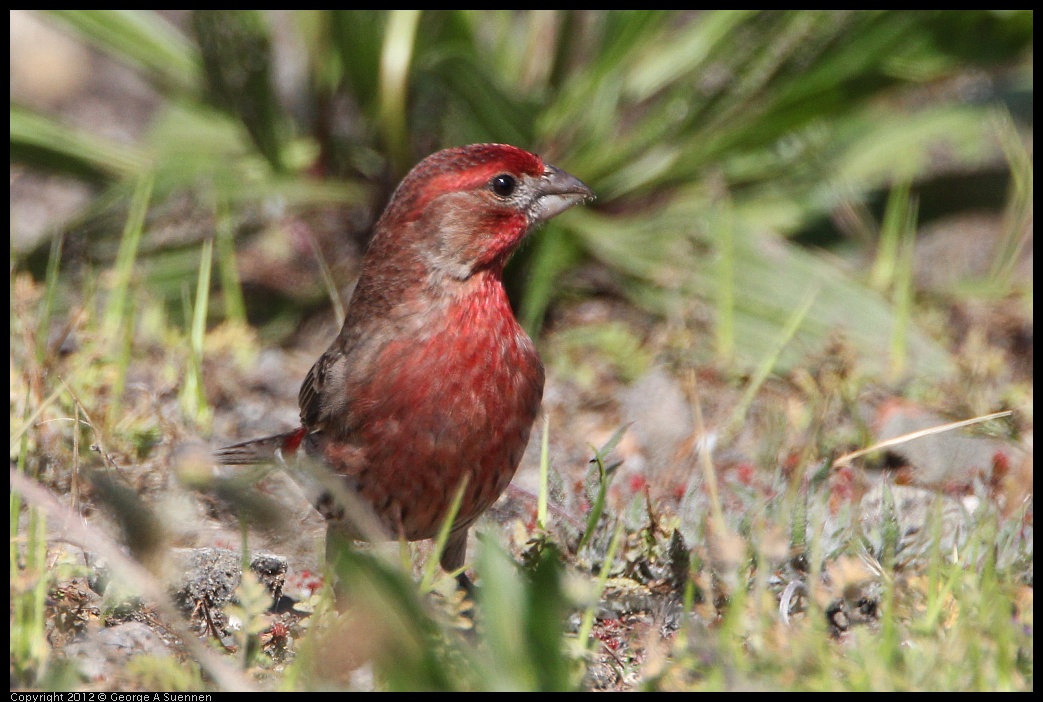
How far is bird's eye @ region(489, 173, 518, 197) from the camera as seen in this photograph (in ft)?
10.6

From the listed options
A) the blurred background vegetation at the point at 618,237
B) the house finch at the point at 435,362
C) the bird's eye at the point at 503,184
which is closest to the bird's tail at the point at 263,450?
the house finch at the point at 435,362

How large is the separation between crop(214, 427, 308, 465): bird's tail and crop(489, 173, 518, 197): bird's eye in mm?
843

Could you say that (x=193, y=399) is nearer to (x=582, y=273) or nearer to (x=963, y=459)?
(x=582, y=273)

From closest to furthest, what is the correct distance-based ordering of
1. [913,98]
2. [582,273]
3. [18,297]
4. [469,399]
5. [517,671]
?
[517,671]
[469,399]
[18,297]
[582,273]
[913,98]

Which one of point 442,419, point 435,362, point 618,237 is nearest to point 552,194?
point 435,362

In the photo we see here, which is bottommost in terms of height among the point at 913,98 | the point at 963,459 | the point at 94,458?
the point at 94,458

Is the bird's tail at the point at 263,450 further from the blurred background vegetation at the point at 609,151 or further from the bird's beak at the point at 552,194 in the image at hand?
the blurred background vegetation at the point at 609,151

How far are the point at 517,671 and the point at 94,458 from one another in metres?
1.70

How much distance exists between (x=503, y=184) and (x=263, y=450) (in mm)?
1024

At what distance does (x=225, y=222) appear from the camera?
4.77 meters

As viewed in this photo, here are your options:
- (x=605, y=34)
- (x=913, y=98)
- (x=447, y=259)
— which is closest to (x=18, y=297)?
(x=447, y=259)

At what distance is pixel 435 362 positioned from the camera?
2.99 meters

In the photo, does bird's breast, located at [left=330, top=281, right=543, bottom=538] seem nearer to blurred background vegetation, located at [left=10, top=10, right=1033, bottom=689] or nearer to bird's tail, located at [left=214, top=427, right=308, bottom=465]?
blurred background vegetation, located at [left=10, top=10, right=1033, bottom=689]

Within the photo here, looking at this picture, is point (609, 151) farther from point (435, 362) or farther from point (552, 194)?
point (435, 362)
